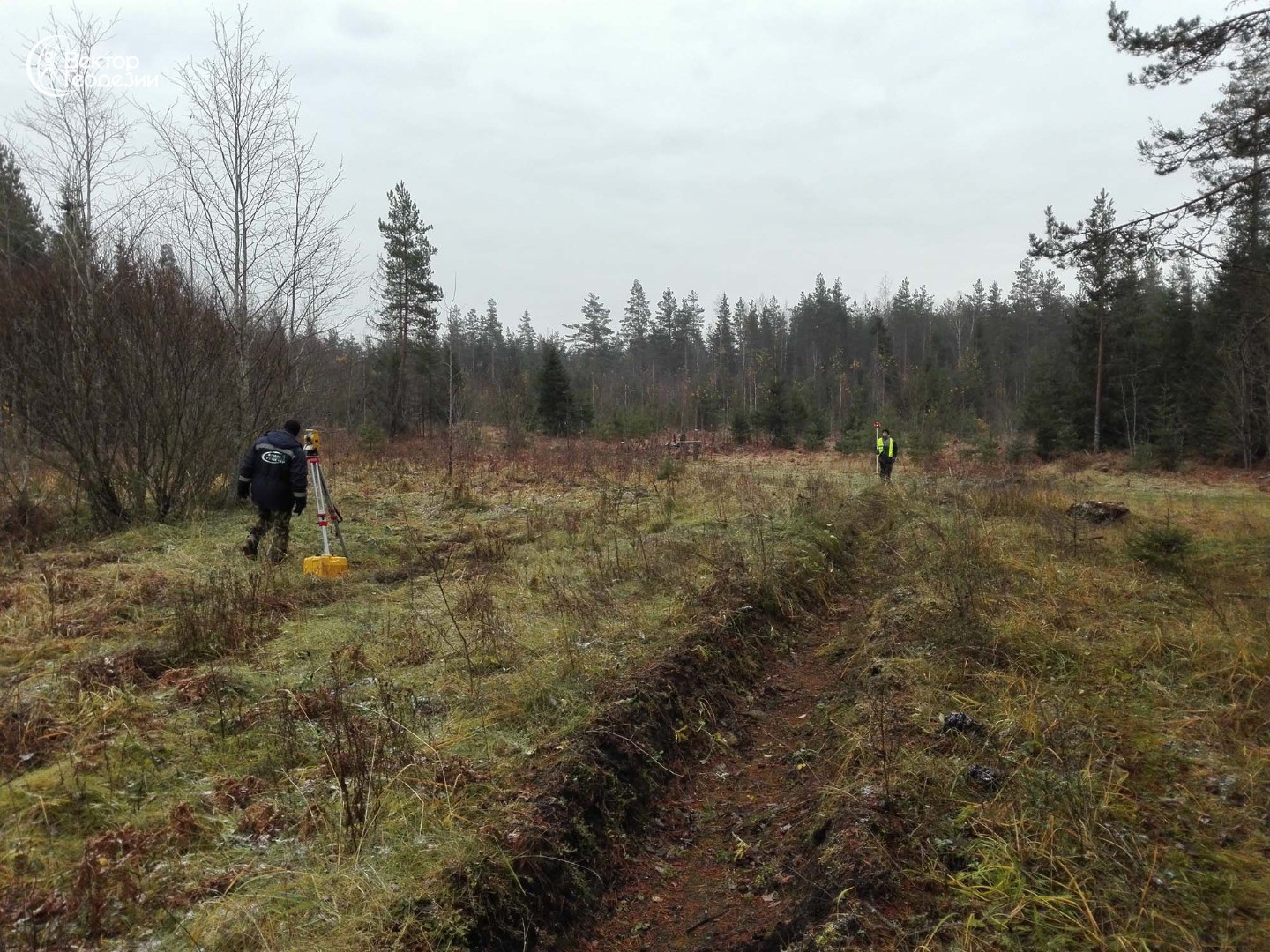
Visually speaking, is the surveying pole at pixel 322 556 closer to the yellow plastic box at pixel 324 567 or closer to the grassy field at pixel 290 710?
the yellow plastic box at pixel 324 567

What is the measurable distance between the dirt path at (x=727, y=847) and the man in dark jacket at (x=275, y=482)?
19.5 feet

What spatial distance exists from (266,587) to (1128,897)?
22.1 feet

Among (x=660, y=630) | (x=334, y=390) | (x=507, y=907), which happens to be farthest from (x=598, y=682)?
(x=334, y=390)

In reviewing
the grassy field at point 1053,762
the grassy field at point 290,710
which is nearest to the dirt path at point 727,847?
the grassy field at point 1053,762

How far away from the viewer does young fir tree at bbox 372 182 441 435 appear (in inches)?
1309

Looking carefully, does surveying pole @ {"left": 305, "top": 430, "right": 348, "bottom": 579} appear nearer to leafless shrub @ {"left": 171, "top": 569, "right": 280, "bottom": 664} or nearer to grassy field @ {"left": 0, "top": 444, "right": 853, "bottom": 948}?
grassy field @ {"left": 0, "top": 444, "right": 853, "bottom": 948}

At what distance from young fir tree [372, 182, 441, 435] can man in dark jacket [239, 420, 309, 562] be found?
1000 inches

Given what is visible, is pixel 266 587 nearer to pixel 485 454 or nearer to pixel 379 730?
pixel 379 730

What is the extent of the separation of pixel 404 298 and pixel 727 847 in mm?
34394

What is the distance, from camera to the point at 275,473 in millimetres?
8188

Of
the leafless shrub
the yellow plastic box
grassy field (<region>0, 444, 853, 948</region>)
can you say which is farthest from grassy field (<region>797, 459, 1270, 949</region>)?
the yellow plastic box

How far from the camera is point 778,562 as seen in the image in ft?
25.1

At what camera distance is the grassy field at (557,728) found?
8.62 feet

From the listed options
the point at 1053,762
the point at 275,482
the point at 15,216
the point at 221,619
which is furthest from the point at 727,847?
the point at 15,216
